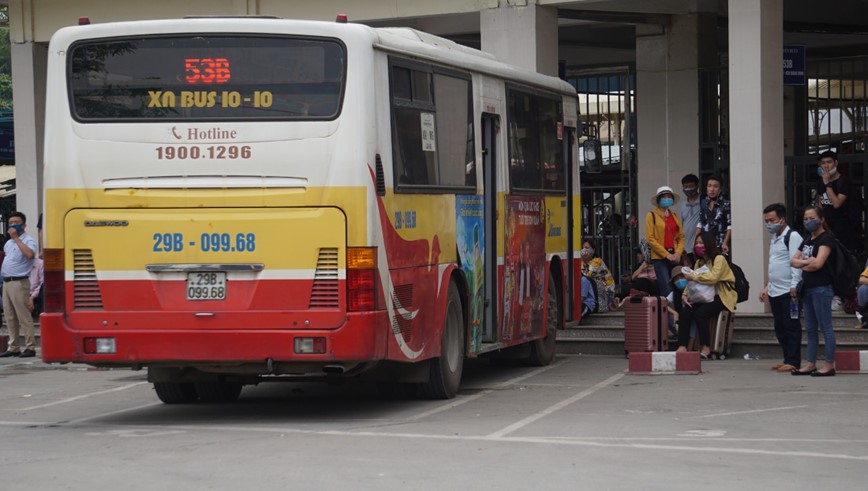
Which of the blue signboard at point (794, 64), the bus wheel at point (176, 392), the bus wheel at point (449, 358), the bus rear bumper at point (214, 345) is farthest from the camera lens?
the blue signboard at point (794, 64)

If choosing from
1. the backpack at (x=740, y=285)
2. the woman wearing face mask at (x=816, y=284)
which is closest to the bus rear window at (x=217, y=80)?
the woman wearing face mask at (x=816, y=284)

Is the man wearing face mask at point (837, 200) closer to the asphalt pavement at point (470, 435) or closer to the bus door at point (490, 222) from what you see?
the asphalt pavement at point (470, 435)

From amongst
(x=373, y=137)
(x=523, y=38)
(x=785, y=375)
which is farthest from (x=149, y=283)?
(x=523, y=38)

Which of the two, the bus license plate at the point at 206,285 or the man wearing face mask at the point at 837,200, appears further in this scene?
the man wearing face mask at the point at 837,200

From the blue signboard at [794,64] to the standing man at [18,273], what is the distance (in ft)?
37.3

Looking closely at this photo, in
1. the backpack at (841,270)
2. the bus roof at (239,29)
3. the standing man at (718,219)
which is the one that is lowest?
the backpack at (841,270)

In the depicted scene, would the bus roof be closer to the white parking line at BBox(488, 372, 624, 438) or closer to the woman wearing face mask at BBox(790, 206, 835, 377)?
the white parking line at BBox(488, 372, 624, 438)

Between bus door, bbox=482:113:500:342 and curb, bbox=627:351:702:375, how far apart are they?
76.2 inches

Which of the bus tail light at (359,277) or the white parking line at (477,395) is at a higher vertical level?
the bus tail light at (359,277)

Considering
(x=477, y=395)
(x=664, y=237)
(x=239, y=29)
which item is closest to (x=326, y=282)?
(x=239, y=29)

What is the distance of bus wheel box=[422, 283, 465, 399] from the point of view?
1392 cm

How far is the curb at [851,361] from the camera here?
16.1 metres

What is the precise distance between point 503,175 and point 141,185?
15.6 ft

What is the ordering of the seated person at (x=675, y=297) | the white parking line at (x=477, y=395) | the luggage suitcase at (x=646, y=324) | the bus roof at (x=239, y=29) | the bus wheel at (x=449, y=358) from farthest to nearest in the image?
1. the seated person at (x=675, y=297)
2. the luggage suitcase at (x=646, y=324)
3. the bus wheel at (x=449, y=358)
4. the white parking line at (x=477, y=395)
5. the bus roof at (x=239, y=29)
